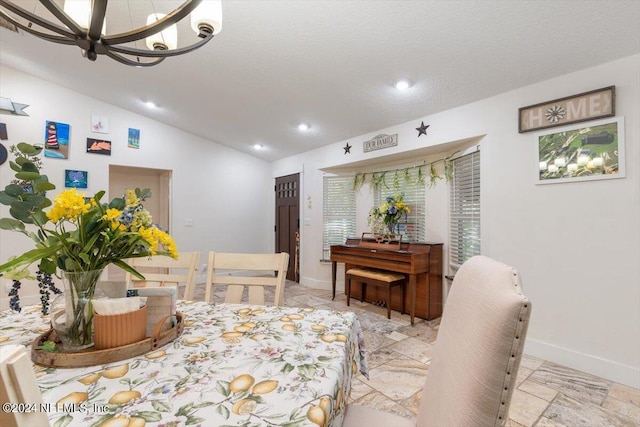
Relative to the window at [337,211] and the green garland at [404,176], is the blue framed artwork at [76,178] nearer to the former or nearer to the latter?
the window at [337,211]

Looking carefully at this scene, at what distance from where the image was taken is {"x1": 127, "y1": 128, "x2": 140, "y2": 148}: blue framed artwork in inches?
177

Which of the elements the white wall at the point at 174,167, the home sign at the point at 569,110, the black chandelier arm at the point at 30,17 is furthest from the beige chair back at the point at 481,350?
the white wall at the point at 174,167

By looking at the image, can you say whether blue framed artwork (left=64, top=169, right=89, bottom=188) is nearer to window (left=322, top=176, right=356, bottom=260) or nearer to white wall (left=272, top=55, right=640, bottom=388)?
window (left=322, top=176, right=356, bottom=260)

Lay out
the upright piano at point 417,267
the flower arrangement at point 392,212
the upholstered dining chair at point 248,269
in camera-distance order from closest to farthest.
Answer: the upholstered dining chair at point 248,269
the upright piano at point 417,267
the flower arrangement at point 392,212

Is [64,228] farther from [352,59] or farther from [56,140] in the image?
[56,140]

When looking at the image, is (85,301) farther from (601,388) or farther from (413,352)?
(601,388)

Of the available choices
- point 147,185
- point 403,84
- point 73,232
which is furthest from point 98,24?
point 147,185

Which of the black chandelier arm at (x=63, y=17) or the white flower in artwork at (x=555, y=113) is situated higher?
the white flower in artwork at (x=555, y=113)

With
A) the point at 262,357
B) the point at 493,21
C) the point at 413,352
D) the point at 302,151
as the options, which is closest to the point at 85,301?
Result: the point at 262,357

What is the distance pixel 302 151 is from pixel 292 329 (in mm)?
4237

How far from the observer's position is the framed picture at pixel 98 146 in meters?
4.17

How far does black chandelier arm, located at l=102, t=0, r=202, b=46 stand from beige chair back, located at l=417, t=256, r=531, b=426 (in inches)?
53.2

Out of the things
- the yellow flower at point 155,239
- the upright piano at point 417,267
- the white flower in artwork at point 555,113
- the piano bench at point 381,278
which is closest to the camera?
the yellow flower at point 155,239

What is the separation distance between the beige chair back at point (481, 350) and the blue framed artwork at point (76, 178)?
4975mm
